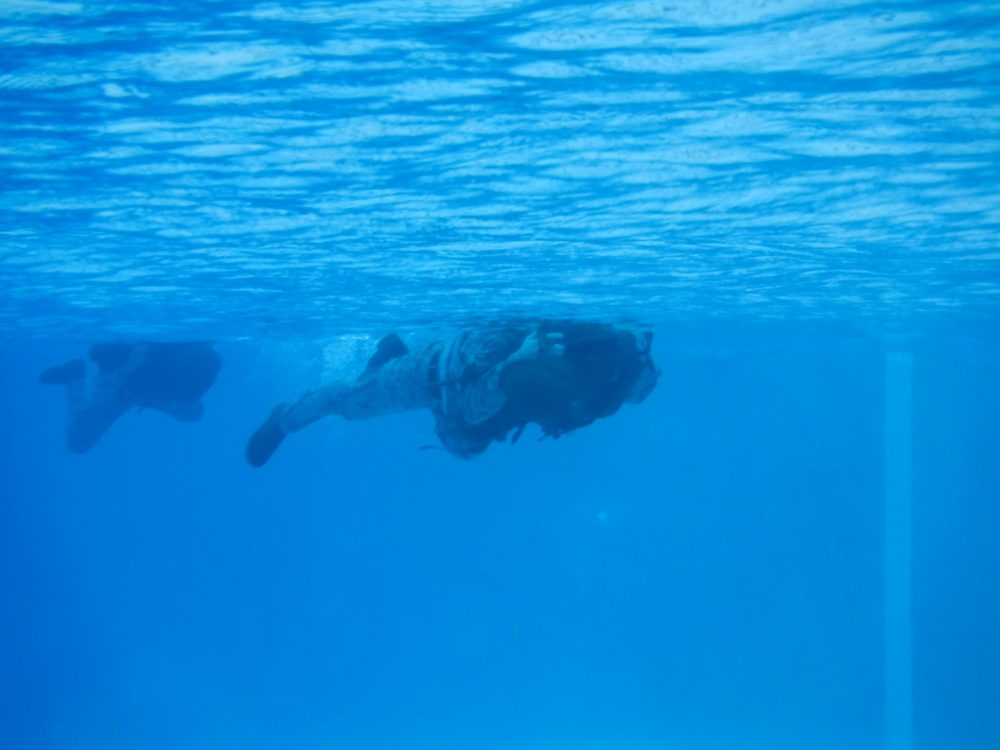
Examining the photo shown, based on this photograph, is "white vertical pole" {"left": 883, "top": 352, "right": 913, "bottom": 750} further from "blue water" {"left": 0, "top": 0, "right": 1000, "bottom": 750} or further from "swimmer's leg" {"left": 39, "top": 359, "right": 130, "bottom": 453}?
"swimmer's leg" {"left": 39, "top": 359, "right": 130, "bottom": 453}

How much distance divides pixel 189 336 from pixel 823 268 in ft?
60.9

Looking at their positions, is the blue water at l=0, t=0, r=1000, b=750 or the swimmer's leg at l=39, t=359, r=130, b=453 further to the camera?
the swimmer's leg at l=39, t=359, r=130, b=453

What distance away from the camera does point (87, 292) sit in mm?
17438

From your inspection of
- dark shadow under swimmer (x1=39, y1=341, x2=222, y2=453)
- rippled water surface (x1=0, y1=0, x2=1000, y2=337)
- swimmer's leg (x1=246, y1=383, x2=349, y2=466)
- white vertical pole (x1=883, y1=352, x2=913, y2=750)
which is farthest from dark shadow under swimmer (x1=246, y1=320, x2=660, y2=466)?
white vertical pole (x1=883, y1=352, x2=913, y2=750)

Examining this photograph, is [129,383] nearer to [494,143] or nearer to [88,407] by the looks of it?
[88,407]

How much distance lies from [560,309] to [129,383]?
11.2m

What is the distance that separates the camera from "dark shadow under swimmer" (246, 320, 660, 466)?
7.43m

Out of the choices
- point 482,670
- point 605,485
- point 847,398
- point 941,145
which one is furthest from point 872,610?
point 941,145

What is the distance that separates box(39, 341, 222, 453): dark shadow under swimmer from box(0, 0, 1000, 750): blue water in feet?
3.84

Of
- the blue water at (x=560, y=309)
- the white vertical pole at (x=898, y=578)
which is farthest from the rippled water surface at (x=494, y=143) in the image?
the white vertical pole at (x=898, y=578)

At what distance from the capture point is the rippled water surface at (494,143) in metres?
6.53

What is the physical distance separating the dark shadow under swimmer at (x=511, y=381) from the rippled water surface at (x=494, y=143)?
2.18m

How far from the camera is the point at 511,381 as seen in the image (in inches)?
293

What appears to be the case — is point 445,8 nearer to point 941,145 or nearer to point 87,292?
point 941,145
